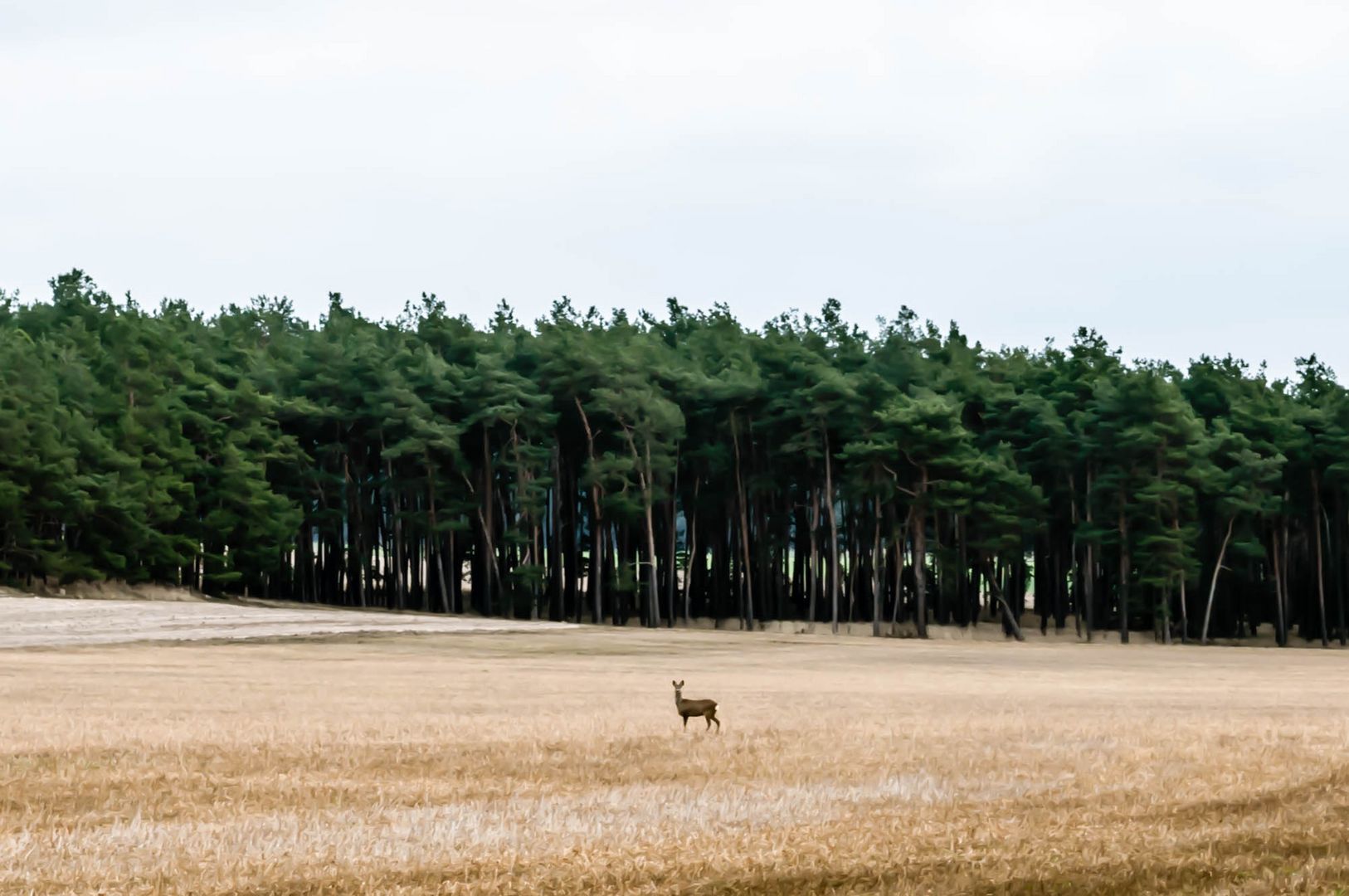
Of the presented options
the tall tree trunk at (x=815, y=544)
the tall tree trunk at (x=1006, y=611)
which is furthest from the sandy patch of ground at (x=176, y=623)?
the tall tree trunk at (x=1006, y=611)

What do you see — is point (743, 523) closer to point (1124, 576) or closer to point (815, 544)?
point (815, 544)

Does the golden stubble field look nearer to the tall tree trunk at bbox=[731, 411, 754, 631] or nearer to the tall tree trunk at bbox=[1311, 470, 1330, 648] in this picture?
the tall tree trunk at bbox=[731, 411, 754, 631]

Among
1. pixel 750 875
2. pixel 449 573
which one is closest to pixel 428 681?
pixel 750 875

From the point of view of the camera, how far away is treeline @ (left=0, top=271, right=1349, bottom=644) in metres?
77.6

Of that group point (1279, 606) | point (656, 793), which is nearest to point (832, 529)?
point (1279, 606)

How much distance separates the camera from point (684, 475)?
91.5m

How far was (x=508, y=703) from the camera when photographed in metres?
28.4

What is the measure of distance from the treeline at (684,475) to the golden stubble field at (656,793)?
46754 mm

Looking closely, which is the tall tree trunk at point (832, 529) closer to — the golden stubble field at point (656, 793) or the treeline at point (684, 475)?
the treeline at point (684, 475)

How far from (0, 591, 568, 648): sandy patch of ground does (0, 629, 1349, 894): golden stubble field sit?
2589 centimetres

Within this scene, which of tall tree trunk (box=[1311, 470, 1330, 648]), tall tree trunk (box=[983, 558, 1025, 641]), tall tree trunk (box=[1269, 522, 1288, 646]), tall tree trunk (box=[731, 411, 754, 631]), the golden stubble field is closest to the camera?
the golden stubble field

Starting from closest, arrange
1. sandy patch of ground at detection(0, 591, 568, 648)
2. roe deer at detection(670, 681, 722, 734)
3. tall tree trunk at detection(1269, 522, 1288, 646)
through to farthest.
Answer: roe deer at detection(670, 681, 722, 734), sandy patch of ground at detection(0, 591, 568, 648), tall tree trunk at detection(1269, 522, 1288, 646)

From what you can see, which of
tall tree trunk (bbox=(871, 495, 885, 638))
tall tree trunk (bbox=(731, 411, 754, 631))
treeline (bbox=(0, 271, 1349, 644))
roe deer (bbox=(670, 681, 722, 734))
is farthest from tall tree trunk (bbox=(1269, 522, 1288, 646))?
roe deer (bbox=(670, 681, 722, 734))

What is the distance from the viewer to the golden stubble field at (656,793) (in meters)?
11.3
